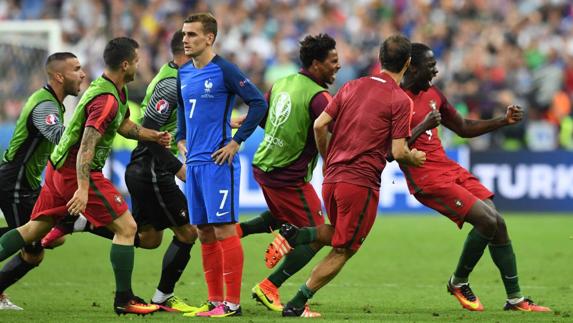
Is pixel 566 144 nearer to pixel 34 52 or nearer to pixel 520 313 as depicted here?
pixel 34 52

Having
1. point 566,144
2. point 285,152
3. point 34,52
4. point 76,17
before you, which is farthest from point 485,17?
point 285,152

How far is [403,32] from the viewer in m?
26.1

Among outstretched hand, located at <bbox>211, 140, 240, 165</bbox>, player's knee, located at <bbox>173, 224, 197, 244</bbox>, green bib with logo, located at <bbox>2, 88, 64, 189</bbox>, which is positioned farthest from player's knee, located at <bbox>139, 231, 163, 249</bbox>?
outstretched hand, located at <bbox>211, 140, 240, 165</bbox>

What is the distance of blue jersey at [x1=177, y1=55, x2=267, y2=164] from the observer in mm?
9484

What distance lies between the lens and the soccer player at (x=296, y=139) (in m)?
10.3

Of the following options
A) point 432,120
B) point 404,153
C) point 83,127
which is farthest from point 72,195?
point 432,120

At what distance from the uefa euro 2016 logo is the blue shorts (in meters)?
0.93

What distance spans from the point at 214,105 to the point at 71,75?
1697 millimetres

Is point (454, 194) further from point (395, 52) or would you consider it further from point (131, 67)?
point (131, 67)

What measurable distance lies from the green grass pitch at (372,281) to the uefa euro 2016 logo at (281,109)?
173 cm

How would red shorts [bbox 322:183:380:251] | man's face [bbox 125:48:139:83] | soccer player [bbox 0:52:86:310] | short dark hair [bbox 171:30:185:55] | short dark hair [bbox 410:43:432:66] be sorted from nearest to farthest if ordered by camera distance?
red shorts [bbox 322:183:380:251]
man's face [bbox 125:48:139:83]
soccer player [bbox 0:52:86:310]
short dark hair [bbox 410:43:432:66]
short dark hair [bbox 171:30:185:55]

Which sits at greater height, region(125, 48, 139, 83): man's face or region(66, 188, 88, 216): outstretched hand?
region(125, 48, 139, 83): man's face

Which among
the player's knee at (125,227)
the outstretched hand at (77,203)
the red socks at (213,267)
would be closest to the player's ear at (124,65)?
the outstretched hand at (77,203)

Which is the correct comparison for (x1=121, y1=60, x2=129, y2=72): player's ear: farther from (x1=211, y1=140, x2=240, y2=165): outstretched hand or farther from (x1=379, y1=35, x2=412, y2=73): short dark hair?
(x1=379, y1=35, x2=412, y2=73): short dark hair
